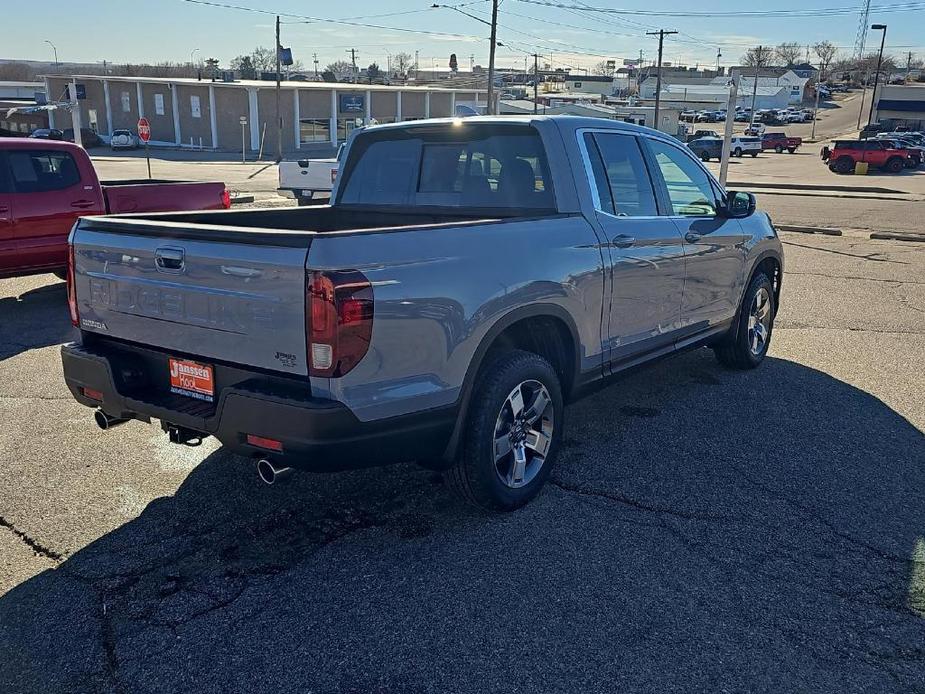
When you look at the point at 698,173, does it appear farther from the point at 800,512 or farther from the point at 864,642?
the point at 864,642

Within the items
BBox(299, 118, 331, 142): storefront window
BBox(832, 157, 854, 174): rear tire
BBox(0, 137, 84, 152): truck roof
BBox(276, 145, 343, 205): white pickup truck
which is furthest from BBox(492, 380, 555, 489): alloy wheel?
BBox(299, 118, 331, 142): storefront window

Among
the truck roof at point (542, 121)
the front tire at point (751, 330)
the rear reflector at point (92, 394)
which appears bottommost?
the front tire at point (751, 330)

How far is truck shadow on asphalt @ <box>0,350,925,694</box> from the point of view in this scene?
2863 millimetres

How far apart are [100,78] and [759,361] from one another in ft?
214

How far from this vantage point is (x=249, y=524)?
155 inches

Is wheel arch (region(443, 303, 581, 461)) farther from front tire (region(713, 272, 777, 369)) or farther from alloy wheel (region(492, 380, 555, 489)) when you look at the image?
front tire (region(713, 272, 777, 369))

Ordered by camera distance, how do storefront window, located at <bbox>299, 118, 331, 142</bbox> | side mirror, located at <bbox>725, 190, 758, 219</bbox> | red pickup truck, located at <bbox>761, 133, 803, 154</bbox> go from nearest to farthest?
side mirror, located at <bbox>725, 190, 758, 219</bbox>
storefront window, located at <bbox>299, 118, 331, 142</bbox>
red pickup truck, located at <bbox>761, 133, 803, 154</bbox>

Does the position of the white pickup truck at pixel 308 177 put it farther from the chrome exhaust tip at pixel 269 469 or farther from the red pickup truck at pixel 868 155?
the red pickup truck at pixel 868 155

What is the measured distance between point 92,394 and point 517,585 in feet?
7.25

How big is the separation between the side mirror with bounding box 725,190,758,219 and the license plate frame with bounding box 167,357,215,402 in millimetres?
3994

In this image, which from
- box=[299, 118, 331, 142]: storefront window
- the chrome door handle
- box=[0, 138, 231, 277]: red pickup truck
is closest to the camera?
Answer: the chrome door handle

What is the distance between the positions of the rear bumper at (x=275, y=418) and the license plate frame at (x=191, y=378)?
3 centimetres

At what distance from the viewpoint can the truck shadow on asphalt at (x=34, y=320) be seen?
729cm

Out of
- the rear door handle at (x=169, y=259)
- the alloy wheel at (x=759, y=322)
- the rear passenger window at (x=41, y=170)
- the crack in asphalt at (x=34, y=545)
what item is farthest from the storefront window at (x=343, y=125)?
the rear door handle at (x=169, y=259)
